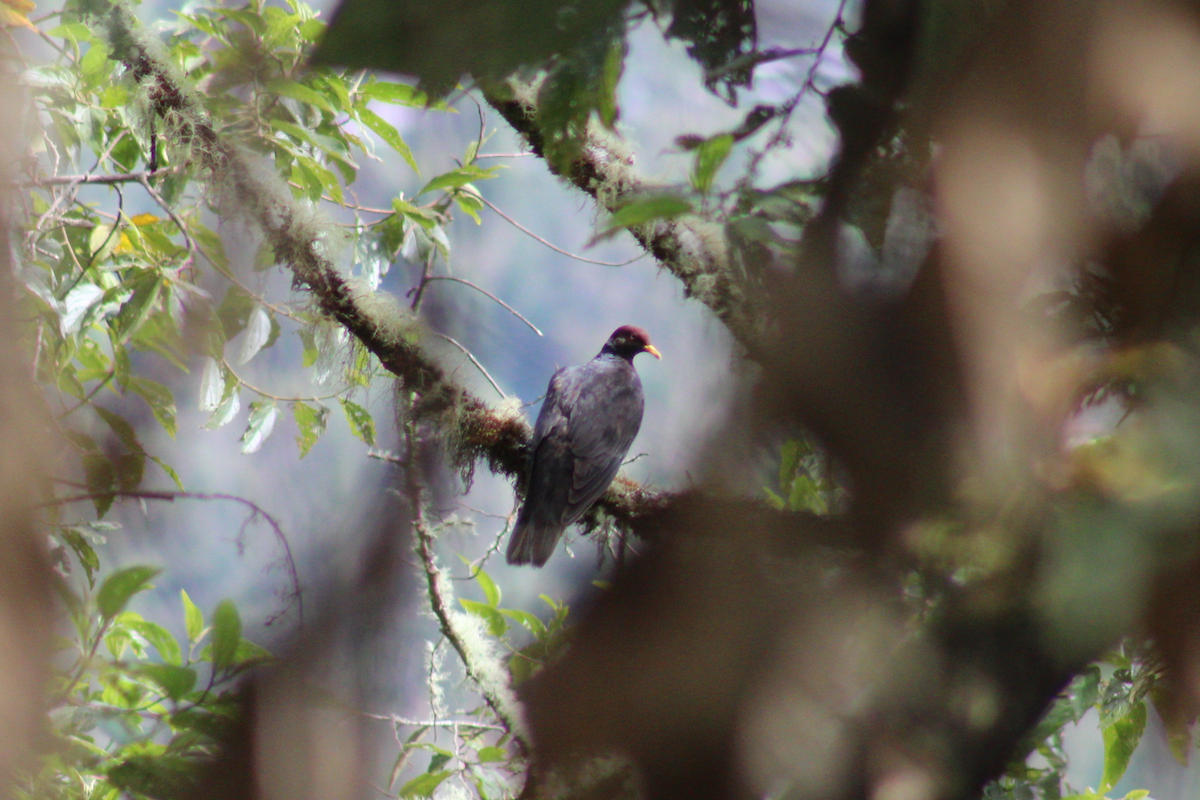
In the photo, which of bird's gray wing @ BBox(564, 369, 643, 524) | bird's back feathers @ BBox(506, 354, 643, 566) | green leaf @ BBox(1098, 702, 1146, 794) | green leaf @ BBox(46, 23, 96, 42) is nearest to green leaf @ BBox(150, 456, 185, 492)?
green leaf @ BBox(1098, 702, 1146, 794)

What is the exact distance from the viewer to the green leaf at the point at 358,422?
0.56 meters

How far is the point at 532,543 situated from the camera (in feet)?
6.10

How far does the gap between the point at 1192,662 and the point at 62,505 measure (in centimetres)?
39

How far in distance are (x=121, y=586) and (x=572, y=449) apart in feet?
5.17

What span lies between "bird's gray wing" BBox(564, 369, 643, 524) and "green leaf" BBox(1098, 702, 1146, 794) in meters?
0.89

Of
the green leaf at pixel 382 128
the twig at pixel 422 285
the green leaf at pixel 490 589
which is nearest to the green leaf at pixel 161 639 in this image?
the twig at pixel 422 285

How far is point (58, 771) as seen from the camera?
0.83ft

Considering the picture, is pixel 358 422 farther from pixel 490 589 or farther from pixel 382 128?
pixel 490 589

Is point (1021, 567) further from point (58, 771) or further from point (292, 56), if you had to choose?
point (292, 56)

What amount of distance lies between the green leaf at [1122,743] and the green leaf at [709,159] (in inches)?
20.0

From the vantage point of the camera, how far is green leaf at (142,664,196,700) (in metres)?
0.29

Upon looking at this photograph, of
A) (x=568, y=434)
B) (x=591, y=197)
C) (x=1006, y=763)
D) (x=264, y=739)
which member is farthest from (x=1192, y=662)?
(x=568, y=434)

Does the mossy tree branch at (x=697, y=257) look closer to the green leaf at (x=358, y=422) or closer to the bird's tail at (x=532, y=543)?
the green leaf at (x=358, y=422)

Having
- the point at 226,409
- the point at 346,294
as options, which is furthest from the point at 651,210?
the point at 346,294
